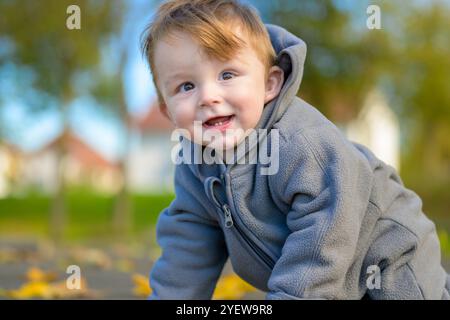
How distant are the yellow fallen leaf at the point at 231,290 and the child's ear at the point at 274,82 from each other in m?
1.11

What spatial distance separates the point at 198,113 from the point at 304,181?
407mm

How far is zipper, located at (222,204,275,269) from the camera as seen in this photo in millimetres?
2127

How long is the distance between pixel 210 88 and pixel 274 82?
1.06 ft

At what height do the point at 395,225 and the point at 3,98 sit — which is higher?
the point at 3,98

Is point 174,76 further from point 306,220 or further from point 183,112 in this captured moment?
point 306,220

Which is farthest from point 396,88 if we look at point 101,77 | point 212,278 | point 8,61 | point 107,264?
point 212,278

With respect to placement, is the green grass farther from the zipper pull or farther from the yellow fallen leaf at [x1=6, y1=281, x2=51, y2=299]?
the zipper pull

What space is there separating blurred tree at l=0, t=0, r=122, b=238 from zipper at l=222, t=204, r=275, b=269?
37.6 ft

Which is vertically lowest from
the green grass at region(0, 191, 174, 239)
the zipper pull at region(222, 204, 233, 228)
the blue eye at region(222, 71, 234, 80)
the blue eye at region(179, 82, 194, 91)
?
the green grass at region(0, 191, 174, 239)

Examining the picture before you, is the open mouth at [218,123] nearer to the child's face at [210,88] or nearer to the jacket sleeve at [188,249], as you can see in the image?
the child's face at [210,88]

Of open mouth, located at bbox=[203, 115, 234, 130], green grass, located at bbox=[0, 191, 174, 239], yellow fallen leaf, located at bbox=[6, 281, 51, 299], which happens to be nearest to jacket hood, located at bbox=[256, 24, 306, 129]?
open mouth, located at bbox=[203, 115, 234, 130]

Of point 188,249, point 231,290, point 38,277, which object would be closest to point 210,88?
point 188,249

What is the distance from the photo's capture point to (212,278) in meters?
2.43
